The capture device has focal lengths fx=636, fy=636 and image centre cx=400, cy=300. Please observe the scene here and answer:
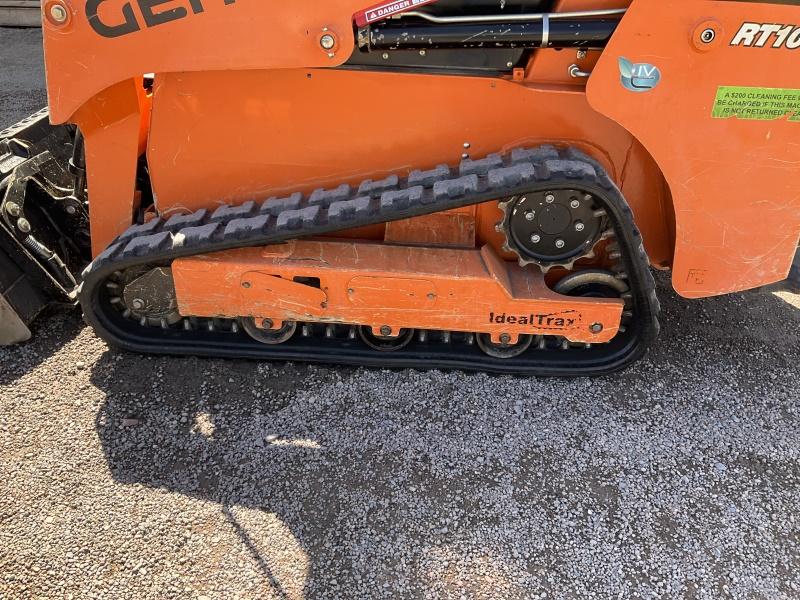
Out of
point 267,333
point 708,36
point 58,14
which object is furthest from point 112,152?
point 708,36

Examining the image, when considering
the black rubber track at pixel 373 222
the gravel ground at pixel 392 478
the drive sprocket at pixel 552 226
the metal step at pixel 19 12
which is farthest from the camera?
the metal step at pixel 19 12

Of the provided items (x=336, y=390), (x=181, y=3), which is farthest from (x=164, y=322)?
(x=181, y=3)

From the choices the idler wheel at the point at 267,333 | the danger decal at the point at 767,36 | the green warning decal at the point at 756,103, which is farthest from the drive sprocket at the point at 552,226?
the idler wheel at the point at 267,333

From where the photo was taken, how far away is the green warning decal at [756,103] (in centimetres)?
254

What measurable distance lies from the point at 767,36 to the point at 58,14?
2758 mm

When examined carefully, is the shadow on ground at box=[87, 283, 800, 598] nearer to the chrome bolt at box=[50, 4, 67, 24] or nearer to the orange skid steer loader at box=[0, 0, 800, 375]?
the orange skid steer loader at box=[0, 0, 800, 375]

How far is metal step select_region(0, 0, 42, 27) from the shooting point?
854 centimetres

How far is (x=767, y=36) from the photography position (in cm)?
243

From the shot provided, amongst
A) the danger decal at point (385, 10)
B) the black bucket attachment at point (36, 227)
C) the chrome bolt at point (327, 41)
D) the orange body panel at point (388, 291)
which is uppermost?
the danger decal at point (385, 10)

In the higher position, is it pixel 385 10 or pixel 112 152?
pixel 385 10

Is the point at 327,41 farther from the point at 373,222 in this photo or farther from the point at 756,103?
the point at 756,103

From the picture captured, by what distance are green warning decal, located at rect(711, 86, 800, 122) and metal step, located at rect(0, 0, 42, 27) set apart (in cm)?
909

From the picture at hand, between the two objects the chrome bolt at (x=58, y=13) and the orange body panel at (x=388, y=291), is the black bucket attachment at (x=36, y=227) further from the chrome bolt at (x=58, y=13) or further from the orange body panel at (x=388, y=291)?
the chrome bolt at (x=58, y=13)

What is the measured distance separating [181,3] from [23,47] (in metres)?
6.99
